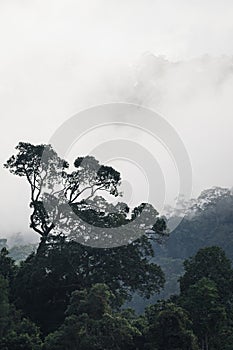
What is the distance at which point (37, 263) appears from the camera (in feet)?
112

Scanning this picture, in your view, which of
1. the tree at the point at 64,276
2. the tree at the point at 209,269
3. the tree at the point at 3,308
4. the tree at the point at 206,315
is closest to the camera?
the tree at the point at 206,315

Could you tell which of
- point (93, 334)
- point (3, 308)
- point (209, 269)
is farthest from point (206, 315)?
point (3, 308)

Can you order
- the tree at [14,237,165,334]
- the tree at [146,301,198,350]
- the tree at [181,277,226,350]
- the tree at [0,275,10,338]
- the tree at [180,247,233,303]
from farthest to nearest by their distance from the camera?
the tree at [14,237,165,334], the tree at [180,247,233,303], the tree at [0,275,10,338], the tree at [181,277,226,350], the tree at [146,301,198,350]

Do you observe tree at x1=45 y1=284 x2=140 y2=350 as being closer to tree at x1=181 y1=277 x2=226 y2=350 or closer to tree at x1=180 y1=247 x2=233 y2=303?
tree at x1=181 y1=277 x2=226 y2=350

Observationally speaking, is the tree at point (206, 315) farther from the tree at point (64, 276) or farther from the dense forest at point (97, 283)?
the tree at point (64, 276)

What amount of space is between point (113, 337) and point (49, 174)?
16.7 m

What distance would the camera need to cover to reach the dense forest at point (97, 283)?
23656 mm

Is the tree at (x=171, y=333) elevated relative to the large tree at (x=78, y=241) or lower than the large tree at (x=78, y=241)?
lower

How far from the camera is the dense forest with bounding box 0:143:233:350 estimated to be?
77.6 ft

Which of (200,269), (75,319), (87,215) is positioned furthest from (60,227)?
(75,319)

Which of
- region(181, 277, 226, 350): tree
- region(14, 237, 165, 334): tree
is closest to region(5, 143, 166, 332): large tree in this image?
region(14, 237, 165, 334): tree

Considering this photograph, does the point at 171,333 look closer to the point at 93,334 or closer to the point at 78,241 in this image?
the point at 93,334

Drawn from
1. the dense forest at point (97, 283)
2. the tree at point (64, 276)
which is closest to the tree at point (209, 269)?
the dense forest at point (97, 283)

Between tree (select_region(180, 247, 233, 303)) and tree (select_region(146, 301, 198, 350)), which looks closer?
tree (select_region(146, 301, 198, 350))
